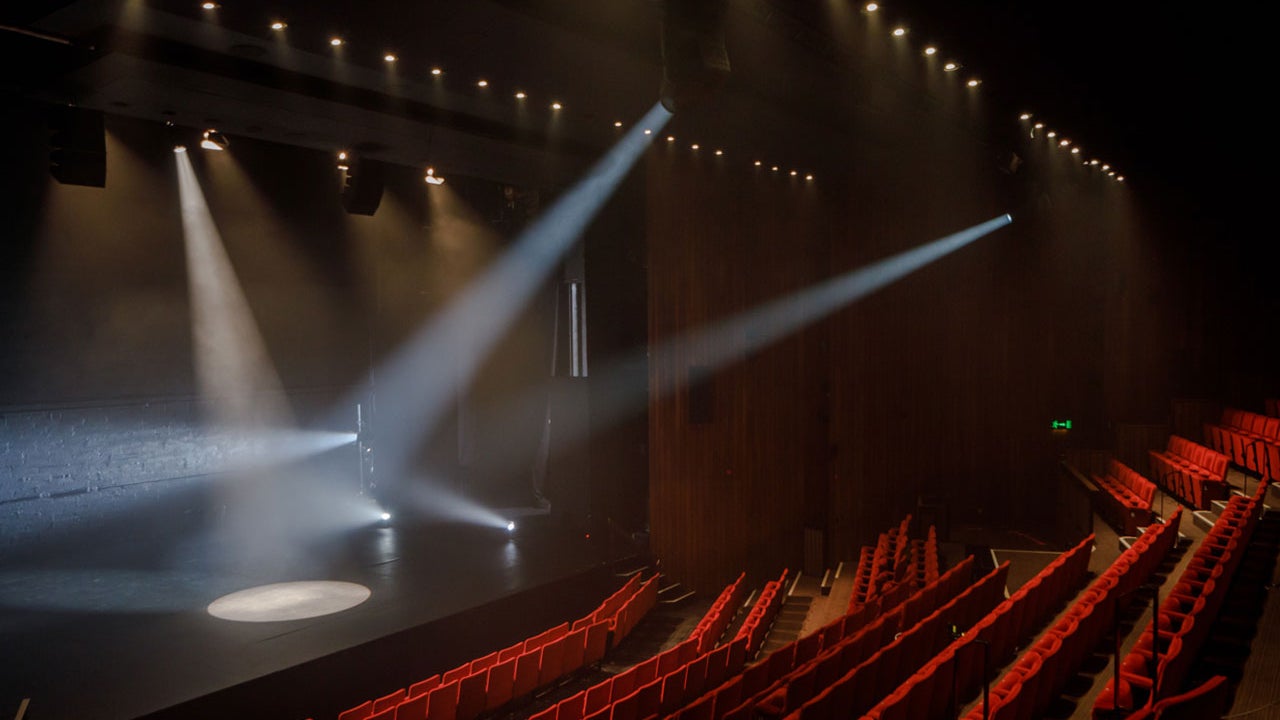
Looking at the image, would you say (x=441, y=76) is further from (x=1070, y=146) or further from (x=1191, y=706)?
(x=1070, y=146)

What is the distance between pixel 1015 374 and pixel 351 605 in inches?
298

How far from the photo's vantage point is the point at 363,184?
300 inches

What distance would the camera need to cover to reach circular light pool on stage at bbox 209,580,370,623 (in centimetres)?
605

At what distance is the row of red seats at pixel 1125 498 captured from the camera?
7.53m

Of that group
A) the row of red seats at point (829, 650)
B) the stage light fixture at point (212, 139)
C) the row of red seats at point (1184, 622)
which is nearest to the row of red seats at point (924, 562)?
the row of red seats at point (829, 650)

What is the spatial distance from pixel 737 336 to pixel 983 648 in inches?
213

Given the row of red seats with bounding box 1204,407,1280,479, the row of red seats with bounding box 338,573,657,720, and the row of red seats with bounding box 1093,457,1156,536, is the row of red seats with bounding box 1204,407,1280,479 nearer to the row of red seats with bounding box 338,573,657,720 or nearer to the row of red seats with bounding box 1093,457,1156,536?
the row of red seats with bounding box 1093,457,1156,536

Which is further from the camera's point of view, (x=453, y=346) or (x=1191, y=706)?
(x=453, y=346)

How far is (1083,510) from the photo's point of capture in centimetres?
884

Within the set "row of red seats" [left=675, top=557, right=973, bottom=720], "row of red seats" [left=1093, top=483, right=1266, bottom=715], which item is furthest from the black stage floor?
"row of red seats" [left=1093, top=483, right=1266, bottom=715]

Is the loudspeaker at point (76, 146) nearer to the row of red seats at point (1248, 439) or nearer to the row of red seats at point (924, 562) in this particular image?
the row of red seats at point (924, 562)

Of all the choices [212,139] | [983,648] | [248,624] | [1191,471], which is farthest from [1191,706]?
[212,139]

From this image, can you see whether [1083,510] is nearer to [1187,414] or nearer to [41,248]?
[1187,414]

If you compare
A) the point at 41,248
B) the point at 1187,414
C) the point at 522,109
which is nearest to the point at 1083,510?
the point at 1187,414
